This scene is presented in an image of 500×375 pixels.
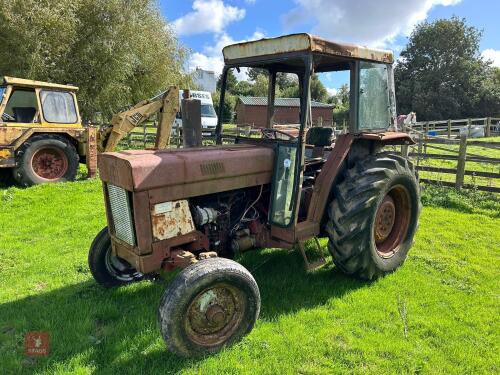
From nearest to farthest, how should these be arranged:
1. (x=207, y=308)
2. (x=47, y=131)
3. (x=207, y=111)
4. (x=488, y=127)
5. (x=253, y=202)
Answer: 1. (x=207, y=308)
2. (x=253, y=202)
3. (x=47, y=131)
4. (x=207, y=111)
5. (x=488, y=127)

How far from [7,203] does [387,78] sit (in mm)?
6673

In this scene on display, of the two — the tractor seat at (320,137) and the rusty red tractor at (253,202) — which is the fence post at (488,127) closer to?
the rusty red tractor at (253,202)

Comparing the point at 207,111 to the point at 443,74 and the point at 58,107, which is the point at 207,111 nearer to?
the point at 58,107

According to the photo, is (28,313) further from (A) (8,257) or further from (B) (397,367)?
(B) (397,367)

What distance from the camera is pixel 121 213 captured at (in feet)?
11.1

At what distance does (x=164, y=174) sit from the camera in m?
3.23

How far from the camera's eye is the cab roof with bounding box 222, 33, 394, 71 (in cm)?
355

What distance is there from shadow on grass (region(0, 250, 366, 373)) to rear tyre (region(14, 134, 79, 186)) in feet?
18.0

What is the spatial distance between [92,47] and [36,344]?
43.5 ft

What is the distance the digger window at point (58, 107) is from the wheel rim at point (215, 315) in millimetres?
7641

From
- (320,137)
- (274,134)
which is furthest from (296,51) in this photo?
(320,137)

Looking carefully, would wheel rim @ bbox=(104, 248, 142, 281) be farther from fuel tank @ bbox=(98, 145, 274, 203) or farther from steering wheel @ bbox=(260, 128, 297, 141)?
steering wheel @ bbox=(260, 128, 297, 141)

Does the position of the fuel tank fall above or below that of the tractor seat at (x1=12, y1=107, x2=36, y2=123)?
below

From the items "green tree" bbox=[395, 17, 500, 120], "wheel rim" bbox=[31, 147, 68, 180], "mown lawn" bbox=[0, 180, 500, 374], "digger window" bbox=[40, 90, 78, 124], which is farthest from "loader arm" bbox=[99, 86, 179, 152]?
"green tree" bbox=[395, 17, 500, 120]
